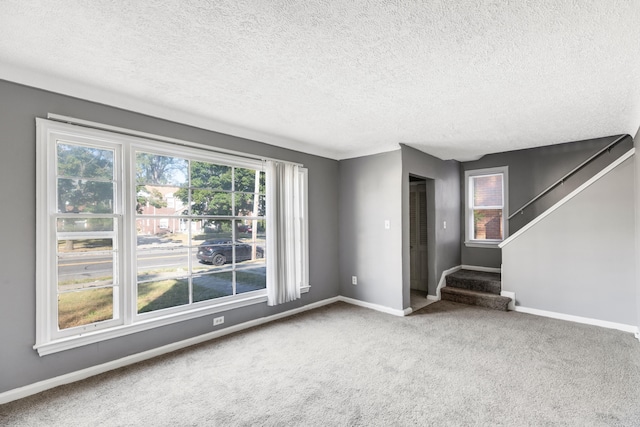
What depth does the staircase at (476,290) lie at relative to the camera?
442 cm

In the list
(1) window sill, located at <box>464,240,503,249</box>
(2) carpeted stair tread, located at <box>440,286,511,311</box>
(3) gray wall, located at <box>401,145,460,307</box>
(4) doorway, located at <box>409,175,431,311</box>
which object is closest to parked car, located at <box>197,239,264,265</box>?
(3) gray wall, located at <box>401,145,460,307</box>

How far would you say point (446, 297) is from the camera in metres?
4.96

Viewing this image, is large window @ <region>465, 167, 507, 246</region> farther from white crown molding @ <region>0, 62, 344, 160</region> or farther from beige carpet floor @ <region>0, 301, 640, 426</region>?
white crown molding @ <region>0, 62, 344, 160</region>

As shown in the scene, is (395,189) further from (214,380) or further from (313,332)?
(214,380)

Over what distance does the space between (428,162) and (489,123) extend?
4.86 feet

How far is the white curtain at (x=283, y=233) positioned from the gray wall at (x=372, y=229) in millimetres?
972

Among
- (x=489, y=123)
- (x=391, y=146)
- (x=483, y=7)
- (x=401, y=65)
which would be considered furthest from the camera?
(x=391, y=146)

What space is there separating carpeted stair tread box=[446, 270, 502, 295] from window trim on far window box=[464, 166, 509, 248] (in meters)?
0.56

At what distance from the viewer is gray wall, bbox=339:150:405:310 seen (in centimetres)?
426

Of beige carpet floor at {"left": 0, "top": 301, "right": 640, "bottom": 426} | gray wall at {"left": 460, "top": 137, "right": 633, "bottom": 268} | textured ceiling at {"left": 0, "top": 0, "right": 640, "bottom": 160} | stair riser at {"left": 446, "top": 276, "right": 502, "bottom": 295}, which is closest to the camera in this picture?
textured ceiling at {"left": 0, "top": 0, "right": 640, "bottom": 160}

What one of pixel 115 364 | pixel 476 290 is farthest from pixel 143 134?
pixel 476 290

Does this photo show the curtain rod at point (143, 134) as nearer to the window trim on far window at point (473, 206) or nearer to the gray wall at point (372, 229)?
the gray wall at point (372, 229)

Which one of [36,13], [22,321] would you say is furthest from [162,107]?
[22,321]

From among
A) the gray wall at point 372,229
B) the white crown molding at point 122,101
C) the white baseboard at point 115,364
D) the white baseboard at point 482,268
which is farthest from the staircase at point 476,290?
the white crown molding at point 122,101
